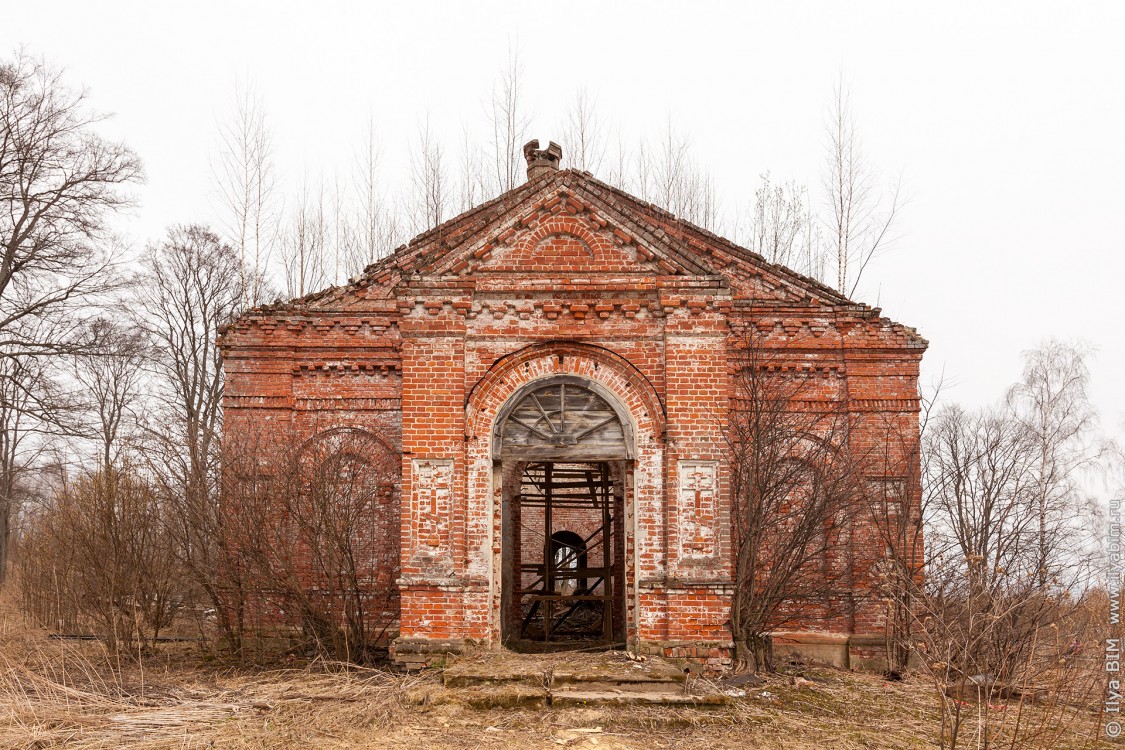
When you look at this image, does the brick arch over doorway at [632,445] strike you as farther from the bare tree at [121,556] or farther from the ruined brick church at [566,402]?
the bare tree at [121,556]

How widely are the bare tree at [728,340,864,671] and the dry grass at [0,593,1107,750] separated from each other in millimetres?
1348

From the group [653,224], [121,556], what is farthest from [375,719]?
[653,224]

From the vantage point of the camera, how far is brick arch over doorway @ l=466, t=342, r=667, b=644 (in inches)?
423

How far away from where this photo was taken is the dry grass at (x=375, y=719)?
8133 millimetres

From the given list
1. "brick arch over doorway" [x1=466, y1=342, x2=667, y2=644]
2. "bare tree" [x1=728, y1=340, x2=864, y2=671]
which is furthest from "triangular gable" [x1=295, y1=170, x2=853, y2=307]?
"bare tree" [x1=728, y1=340, x2=864, y2=671]

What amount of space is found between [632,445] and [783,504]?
3587mm

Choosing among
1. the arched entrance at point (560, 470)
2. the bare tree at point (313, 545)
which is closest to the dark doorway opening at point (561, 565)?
the arched entrance at point (560, 470)

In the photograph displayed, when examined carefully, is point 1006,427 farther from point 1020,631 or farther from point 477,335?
point 477,335

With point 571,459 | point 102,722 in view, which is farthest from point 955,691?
point 102,722

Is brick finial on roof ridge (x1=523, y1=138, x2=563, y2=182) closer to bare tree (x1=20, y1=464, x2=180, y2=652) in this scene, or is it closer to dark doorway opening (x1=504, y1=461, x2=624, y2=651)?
dark doorway opening (x1=504, y1=461, x2=624, y2=651)

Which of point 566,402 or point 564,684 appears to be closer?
point 564,684

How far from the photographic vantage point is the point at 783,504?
13.3m

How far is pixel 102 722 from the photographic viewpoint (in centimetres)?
855

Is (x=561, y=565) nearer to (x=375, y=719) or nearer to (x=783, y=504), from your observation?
(x=783, y=504)
